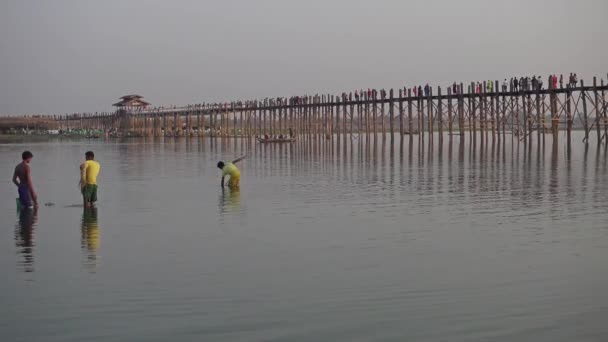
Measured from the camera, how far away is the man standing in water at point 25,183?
13448mm

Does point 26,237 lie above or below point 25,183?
below

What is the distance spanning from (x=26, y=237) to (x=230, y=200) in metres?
5.66

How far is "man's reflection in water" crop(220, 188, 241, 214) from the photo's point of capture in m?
14.7

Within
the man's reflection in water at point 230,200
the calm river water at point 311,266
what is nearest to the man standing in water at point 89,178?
the calm river water at point 311,266

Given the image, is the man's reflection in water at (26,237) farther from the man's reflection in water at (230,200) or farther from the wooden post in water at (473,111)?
the wooden post in water at (473,111)

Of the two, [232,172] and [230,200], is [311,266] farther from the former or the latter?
[232,172]

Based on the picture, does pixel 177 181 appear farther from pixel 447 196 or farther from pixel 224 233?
pixel 224 233

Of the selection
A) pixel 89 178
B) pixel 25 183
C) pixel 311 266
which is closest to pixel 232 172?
pixel 89 178

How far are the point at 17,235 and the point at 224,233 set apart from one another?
119 inches

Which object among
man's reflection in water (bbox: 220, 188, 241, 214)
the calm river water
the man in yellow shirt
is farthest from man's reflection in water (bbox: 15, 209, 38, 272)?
the man in yellow shirt

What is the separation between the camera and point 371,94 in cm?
5641

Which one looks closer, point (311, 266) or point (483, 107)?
point (311, 266)

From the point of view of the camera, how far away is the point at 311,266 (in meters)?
8.95

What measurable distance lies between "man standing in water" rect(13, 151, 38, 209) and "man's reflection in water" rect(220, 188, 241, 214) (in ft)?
11.2
